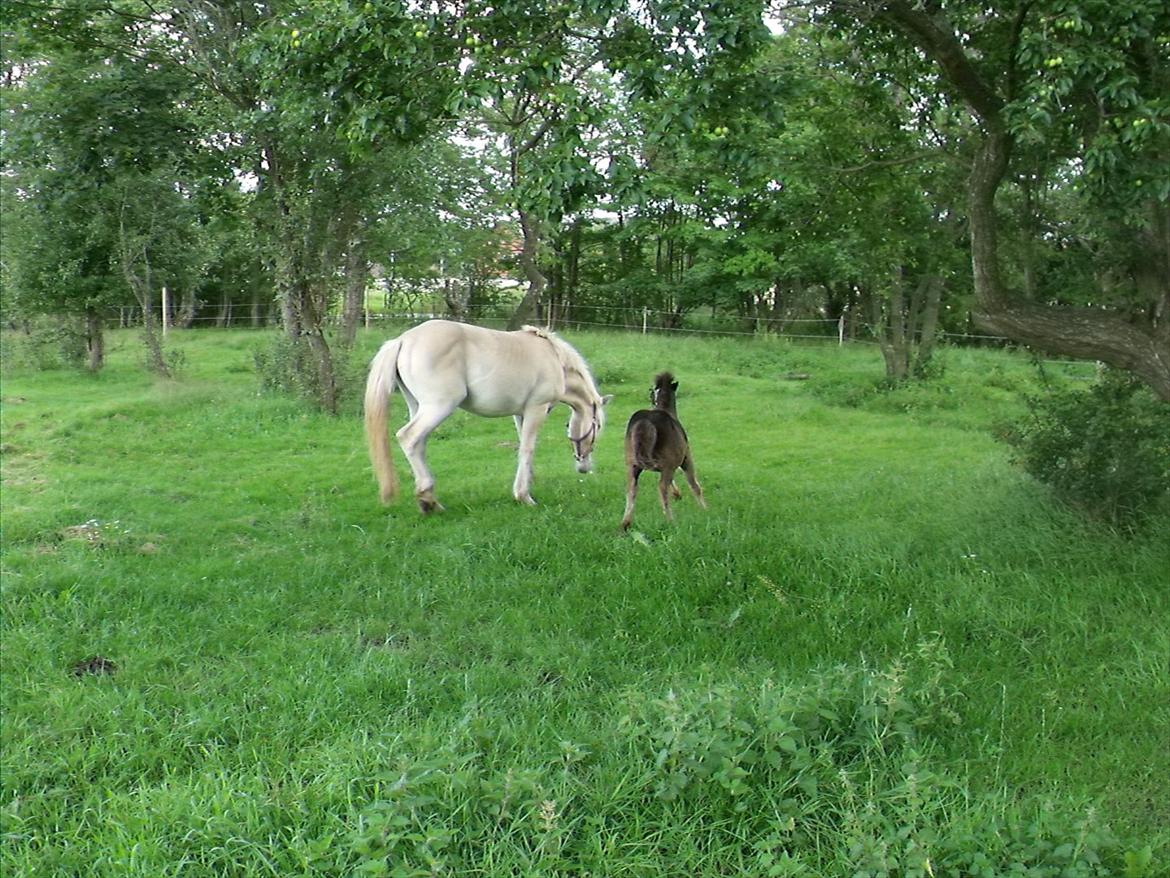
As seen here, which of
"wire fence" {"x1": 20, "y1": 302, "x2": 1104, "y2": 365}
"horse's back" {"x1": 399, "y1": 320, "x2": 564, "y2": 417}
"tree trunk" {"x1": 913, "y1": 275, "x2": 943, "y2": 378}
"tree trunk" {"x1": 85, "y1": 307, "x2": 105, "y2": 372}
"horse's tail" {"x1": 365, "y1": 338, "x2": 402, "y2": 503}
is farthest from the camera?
"wire fence" {"x1": 20, "y1": 302, "x2": 1104, "y2": 365}

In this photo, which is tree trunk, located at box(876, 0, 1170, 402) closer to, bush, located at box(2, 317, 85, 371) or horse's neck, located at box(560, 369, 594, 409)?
horse's neck, located at box(560, 369, 594, 409)

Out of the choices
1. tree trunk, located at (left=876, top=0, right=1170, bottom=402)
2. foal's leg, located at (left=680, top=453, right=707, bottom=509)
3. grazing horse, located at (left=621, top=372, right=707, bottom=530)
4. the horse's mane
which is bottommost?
foal's leg, located at (left=680, top=453, right=707, bottom=509)

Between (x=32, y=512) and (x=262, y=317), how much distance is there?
28.9 metres

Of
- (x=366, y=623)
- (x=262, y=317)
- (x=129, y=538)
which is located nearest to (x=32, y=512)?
(x=129, y=538)

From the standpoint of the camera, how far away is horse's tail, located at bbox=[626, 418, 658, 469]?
6.40 meters

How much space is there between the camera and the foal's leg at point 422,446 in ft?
24.3

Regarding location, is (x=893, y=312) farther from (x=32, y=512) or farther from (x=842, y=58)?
(x=32, y=512)

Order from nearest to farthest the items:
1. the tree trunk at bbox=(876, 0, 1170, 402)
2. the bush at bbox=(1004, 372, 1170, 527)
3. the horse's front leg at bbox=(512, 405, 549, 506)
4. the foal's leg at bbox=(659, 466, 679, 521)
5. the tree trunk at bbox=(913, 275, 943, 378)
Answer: the tree trunk at bbox=(876, 0, 1170, 402) → the bush at bbox=(1004, 372, 1170, 527) → the foal's leg at bbox=(659, 466, 679, 521) → the horse's front leg at bbox=(512, 405, 549, 506) → the tree trunk at bbox=(913, 275, 943, 378)

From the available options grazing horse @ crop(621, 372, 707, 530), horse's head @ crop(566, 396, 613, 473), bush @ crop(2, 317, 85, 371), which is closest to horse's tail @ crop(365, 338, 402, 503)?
horse's head @ crop(566, 396, 613, 473)

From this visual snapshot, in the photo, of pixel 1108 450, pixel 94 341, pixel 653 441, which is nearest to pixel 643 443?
pixel 653 441

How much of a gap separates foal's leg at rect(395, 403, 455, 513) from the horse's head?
50.8 inches

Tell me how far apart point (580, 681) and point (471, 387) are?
417 cm

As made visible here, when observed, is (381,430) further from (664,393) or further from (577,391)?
(664,393)

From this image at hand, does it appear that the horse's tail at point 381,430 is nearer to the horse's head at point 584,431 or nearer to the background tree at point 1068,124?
the horse's head at point 584,431
